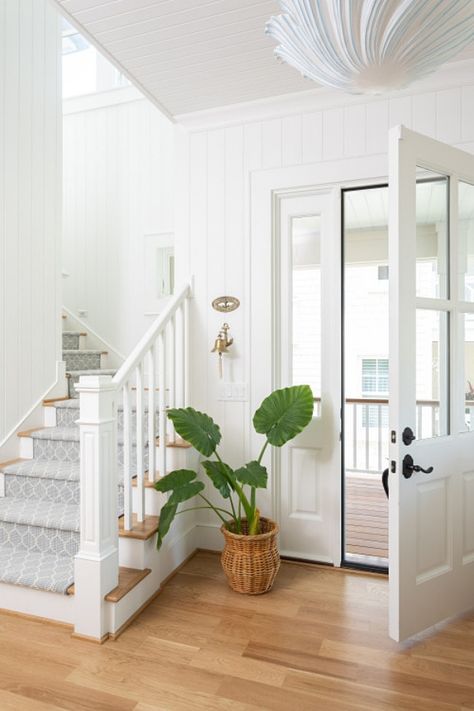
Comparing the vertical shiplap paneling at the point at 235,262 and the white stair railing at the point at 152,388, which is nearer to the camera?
the white stair railing at the point at 152,388

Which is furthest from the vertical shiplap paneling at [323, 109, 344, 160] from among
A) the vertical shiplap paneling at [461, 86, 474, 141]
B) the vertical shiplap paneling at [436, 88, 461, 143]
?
the vertical shiplap paneling at [461, 86, 474, 141]

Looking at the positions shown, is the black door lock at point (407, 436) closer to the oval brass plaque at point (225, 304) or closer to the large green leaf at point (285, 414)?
the large green leaf at point (285, 414)

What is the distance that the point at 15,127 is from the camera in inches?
129

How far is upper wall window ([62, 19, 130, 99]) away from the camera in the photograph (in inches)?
178

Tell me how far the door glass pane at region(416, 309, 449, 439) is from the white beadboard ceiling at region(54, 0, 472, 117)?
5.06 feet

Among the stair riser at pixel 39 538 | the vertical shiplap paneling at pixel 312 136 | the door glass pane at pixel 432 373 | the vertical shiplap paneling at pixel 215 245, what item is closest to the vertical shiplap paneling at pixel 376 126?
the vertical shiplap paneling at pixel 312 136

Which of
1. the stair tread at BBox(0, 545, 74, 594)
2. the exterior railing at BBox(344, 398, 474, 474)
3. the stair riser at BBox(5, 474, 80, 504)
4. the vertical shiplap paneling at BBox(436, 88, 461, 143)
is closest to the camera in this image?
the stair tread at BBox(0, 545, 74, 594)

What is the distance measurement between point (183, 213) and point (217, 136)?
0.53 m

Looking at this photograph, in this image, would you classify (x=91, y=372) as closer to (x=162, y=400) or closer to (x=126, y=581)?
(x=162, y=400)

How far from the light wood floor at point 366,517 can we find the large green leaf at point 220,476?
3.74 ft

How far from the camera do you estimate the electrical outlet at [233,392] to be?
2.98 m

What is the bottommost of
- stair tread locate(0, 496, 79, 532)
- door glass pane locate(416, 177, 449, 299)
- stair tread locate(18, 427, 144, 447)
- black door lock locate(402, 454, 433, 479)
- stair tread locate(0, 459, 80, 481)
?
stair tread locate(0, 496, 79, 532)

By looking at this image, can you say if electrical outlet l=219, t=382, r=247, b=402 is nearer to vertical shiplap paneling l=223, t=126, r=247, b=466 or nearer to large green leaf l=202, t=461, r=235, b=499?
vertical shiplap paneling l=223, t=126, r=247, b=466

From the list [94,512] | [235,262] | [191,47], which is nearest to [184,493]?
[94,512]
